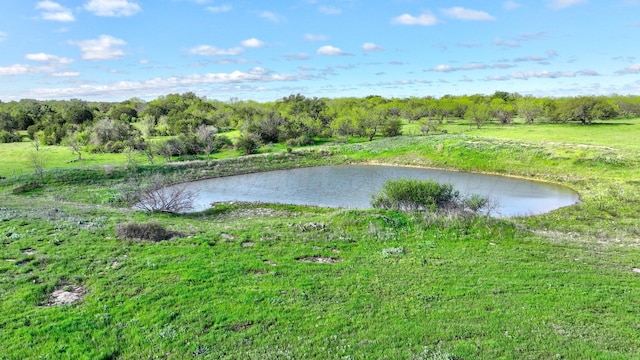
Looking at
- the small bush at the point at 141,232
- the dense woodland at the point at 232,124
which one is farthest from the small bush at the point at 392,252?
the dense woodland at the point at 232,124

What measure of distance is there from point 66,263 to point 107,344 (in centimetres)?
694

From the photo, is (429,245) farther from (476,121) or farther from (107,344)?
(476,121)

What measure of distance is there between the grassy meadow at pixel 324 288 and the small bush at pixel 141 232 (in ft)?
1.83

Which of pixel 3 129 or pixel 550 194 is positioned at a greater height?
pixel 3 129

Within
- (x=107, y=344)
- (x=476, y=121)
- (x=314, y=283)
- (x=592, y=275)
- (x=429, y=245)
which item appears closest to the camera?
(x=107, y=344)

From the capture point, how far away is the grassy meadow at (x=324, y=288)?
33.1ft

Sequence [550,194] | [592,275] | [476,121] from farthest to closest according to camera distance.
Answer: [476,121] < [550,194] < [592,275]

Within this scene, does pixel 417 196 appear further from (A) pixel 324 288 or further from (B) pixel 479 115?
(B) pixel 479 115

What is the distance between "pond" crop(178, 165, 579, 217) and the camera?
35531mm

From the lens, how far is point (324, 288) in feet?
44.3

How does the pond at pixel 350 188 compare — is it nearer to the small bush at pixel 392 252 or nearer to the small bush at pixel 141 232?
the small bush at pixel 141 232

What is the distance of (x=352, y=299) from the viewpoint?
41.4ft

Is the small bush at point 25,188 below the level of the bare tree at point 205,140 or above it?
below

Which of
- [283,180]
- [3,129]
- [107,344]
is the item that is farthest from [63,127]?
[107,344]
